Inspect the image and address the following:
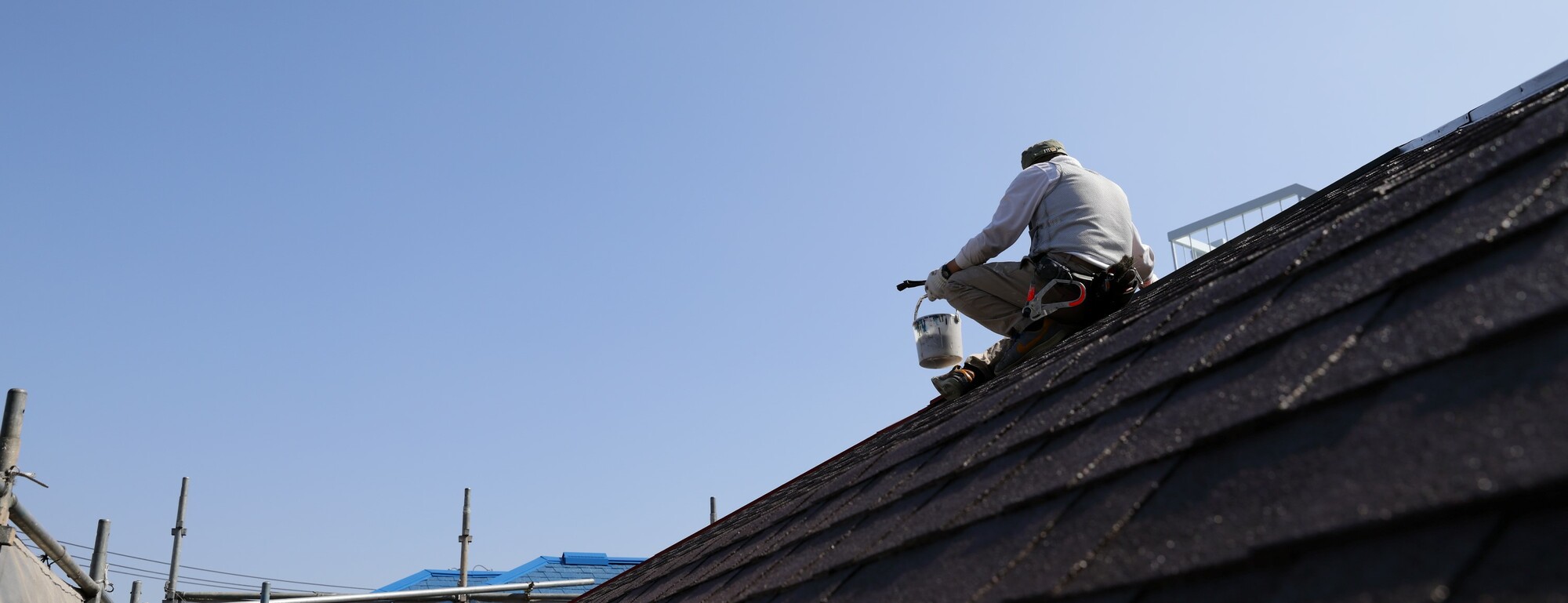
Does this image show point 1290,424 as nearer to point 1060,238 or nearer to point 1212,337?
point 1212,337

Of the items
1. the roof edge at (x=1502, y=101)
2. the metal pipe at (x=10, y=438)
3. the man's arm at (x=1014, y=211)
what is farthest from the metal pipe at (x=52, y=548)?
the roof edge at (x=1502, y=101)

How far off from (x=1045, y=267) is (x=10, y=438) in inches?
281

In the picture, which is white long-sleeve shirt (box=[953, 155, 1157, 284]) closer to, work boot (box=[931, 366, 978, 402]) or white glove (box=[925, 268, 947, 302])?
white glove (box=[925, 268, 947, 302])

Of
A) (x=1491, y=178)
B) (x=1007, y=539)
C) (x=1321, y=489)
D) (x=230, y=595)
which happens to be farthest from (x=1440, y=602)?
(x=230, y=595)

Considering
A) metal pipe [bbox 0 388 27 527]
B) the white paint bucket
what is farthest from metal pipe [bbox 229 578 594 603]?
the white paint bucket

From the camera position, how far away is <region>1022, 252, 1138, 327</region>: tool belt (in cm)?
440

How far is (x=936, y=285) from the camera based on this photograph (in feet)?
17.4

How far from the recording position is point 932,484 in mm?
2586

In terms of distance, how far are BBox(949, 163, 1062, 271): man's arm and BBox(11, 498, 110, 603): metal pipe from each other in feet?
20.6

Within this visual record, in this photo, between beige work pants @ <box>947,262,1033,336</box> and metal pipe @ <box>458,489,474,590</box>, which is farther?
metal pipe @ <box>458,489,474,590</box>

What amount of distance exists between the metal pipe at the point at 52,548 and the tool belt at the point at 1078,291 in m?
6.56

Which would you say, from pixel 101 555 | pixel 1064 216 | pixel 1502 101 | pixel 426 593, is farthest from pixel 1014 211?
pixel 426 593

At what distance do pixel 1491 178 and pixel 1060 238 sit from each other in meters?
2.97

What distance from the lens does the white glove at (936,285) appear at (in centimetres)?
525
